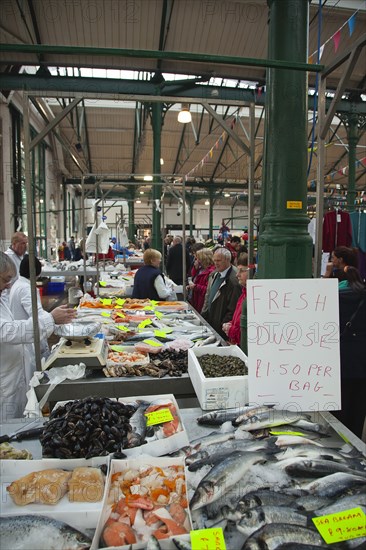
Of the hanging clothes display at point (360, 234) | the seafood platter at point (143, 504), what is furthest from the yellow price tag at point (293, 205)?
the hanging clothes display at point (360, 234)

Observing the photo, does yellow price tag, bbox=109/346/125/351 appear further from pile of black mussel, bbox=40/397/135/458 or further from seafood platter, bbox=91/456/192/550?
seafood platter, bbox=91/456/192/550

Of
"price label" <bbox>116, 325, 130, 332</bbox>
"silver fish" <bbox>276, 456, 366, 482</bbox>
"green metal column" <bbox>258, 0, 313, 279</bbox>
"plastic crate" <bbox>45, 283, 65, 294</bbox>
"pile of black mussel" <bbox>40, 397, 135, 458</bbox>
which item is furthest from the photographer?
"plastic crate" <bbox>45, 283, 65, 294</bbox>

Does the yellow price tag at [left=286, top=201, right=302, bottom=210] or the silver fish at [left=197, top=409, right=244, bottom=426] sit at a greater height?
the yellow price tag at [left=286, top=201, right=302, bottom=210]

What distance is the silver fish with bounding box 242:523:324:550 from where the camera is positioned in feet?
3.59

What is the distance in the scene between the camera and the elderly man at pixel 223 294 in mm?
4379

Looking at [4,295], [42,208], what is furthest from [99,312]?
[42,208]

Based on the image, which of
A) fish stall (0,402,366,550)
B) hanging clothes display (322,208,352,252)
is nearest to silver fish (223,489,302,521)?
fish stall (0,402,366,550)

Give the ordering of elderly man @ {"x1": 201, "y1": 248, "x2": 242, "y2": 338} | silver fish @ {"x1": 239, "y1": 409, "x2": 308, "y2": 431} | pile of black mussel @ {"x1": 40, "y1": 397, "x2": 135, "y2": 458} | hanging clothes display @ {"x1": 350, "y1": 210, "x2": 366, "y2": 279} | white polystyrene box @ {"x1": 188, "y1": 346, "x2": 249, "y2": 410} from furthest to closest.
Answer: hanging clothes display @ {"x1": 350, "y1": 210, "x2": 366, "y2": 279}, elderly man @ {"x1": 201, "y1": 248, "x2": 242, "y2": 338}, white polystyrene box @ {"x1": 188, "y1": 346, "x2": 249, "y2": 410}, silver fish @ {"x1": 239, "y1": 409, "x2": 308, "y2": 431}, pile of black mussel @ {"x1": 40, "y1": 397, "x2": 135, "y2": 458}

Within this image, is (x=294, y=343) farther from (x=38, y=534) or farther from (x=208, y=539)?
(x=38, y=534)

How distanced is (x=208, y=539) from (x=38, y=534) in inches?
19.4

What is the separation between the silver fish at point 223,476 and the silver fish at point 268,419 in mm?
203

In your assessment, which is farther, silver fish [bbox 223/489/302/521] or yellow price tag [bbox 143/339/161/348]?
yellow price tag [bbox 143/339/161/348]

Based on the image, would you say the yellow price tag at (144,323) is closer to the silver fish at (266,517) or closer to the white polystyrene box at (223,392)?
the white polystyrene box at (223,392)

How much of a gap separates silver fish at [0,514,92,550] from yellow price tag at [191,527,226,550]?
31cm
